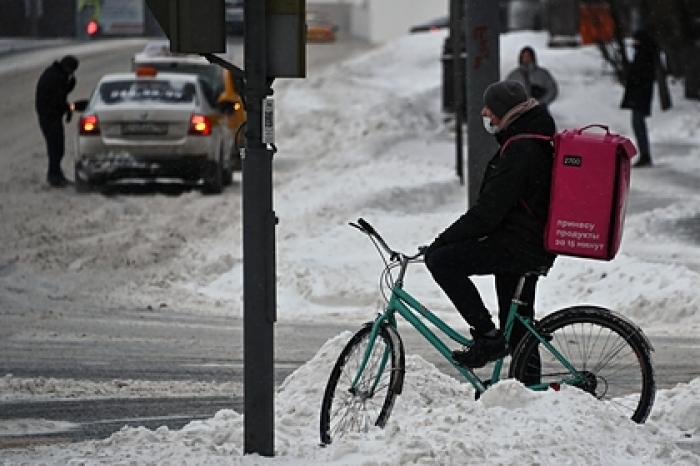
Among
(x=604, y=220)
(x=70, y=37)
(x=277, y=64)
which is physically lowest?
(x=70, y=37)

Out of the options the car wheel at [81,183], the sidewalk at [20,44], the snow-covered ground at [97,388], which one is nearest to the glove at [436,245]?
the snow-covered ground at [97,388]

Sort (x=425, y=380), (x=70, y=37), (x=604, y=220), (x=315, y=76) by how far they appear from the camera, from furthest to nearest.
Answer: (x=70, y=37) < (x=315, y=76) < (x=425, y=380) < (x=604, y=220)

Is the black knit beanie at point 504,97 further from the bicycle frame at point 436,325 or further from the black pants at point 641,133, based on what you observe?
the black pants at point 641,133

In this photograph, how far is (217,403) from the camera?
9.30 metres

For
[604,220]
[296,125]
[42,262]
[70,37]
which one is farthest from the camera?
[70,37]

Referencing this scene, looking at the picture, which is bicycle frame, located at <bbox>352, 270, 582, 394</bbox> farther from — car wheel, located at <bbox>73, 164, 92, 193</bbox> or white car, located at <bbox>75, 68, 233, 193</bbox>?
car wheel, located at <bbox>73, 164, 92, 193</bbox>

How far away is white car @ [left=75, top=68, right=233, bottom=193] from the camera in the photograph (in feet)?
70.8

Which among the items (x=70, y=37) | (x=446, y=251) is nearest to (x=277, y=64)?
(x=446, y=251)

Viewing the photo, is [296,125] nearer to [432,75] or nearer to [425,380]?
[432,75]

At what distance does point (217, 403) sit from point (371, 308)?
4126mm

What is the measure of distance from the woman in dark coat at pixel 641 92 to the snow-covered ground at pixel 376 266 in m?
0.34

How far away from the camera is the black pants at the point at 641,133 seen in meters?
21.2

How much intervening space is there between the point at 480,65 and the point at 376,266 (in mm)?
1856

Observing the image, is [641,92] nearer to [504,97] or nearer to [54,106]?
[54,106]
